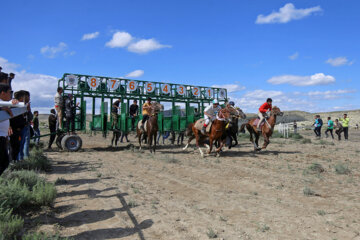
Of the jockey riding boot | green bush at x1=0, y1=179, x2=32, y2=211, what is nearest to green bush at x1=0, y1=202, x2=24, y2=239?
green bush at x1=0, y1=179, x2=32, y2=211

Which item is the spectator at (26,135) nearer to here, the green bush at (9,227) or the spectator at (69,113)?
the green bush at (9,227)

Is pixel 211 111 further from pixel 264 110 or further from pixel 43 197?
pixel 43 197

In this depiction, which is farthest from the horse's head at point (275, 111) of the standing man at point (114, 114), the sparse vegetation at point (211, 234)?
the sparse vegetation at point (211, 234)

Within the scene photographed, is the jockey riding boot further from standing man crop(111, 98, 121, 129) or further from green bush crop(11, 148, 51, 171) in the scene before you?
green bush crop(11, 148, 51, 171)

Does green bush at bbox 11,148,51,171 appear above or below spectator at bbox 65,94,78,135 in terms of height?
below

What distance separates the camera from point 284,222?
4461 mm

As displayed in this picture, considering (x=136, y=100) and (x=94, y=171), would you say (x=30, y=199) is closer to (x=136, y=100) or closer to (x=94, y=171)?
(x=94, y=171)

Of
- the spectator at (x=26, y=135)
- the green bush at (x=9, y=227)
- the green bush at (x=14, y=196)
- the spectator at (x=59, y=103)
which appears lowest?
the green bush at (x=9, y=227)

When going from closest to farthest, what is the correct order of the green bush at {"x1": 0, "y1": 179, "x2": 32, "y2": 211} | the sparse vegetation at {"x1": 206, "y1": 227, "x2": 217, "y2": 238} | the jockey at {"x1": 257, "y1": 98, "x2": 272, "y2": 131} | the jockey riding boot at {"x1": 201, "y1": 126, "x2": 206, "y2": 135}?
the sparse vegetation at {"x1": 206, "y1": 227, "x2": 217, "y2": 238} < the green bush at {"x1": 0, "y1": 179, "x2": 32, "y2": 211} < the jockey riding boot at {"x1": 201, "y1": 126, "x2": 206, "y2": 135} < the jockey at {"x1": 257, "y1": 98, "x2": 272, "y2": 131}

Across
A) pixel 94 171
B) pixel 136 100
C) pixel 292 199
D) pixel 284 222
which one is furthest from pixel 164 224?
pixel 136 100

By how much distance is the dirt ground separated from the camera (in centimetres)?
409

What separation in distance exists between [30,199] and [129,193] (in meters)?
1.80

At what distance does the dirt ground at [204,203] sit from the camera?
4.09 metres

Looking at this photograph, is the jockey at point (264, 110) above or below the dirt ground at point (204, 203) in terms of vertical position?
above
